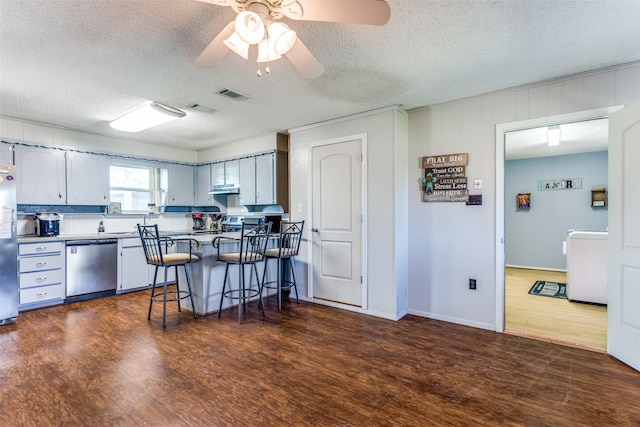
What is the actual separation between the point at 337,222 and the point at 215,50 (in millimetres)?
2527

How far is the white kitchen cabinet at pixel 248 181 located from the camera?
4.96 metres

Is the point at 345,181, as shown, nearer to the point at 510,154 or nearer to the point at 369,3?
the point at 369,3

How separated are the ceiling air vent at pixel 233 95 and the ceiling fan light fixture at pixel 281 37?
1.54 meters

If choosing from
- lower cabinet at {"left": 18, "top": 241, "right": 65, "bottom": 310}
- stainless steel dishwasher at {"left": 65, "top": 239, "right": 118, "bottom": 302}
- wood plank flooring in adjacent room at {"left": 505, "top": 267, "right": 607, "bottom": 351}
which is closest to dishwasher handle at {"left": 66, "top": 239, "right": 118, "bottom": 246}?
stainless steel dishwasher at {"left": 65, "top": 239, "right": 118, "bottom": 302}

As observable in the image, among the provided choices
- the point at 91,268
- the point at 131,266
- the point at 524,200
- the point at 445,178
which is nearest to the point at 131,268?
the point at 131,266

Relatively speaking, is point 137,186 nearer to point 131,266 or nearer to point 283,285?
point 131,266

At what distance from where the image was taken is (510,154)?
610cm

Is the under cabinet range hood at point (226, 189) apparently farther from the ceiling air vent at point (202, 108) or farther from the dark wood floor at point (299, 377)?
the dark wood floor at point (299, 377)

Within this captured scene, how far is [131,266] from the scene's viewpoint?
4.62m

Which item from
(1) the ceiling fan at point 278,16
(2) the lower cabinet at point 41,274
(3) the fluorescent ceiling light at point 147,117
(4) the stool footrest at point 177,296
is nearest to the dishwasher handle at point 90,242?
(2) the lower cabinet at point 41,274

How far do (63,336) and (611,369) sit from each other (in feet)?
15.2

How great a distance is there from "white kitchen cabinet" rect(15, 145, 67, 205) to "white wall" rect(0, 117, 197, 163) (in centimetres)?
14

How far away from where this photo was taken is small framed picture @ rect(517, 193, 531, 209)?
6.50 m

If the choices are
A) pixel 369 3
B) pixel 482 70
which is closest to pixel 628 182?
pixel 482 70
